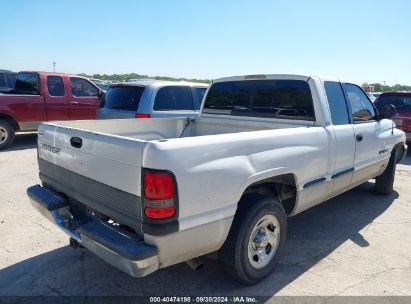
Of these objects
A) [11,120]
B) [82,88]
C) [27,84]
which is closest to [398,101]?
[82,88]

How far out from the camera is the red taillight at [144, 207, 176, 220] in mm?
2309

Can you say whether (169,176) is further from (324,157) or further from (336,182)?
(336,182)

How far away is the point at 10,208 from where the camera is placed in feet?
16.1

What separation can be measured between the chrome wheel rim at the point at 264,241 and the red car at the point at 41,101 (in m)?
8.35

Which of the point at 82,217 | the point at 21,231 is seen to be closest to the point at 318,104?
the point at 82,217

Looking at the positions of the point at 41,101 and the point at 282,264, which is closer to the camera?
the point at 282,264

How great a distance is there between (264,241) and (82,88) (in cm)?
899

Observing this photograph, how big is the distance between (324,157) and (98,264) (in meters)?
2.55

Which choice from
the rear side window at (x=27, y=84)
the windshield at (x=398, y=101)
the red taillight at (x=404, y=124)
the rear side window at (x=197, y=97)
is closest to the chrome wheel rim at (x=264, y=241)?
the rear side window at (x=197, y=97)

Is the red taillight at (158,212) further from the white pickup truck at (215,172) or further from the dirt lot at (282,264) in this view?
the dirt lot at (282,264)

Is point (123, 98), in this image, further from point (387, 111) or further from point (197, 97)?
point (387, 111)

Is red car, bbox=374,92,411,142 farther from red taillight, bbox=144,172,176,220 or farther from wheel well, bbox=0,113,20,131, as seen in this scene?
wheel well, bbox=0,113,20,131

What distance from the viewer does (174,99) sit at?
7.43m

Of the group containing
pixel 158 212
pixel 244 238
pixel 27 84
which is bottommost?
pixel 244 238
